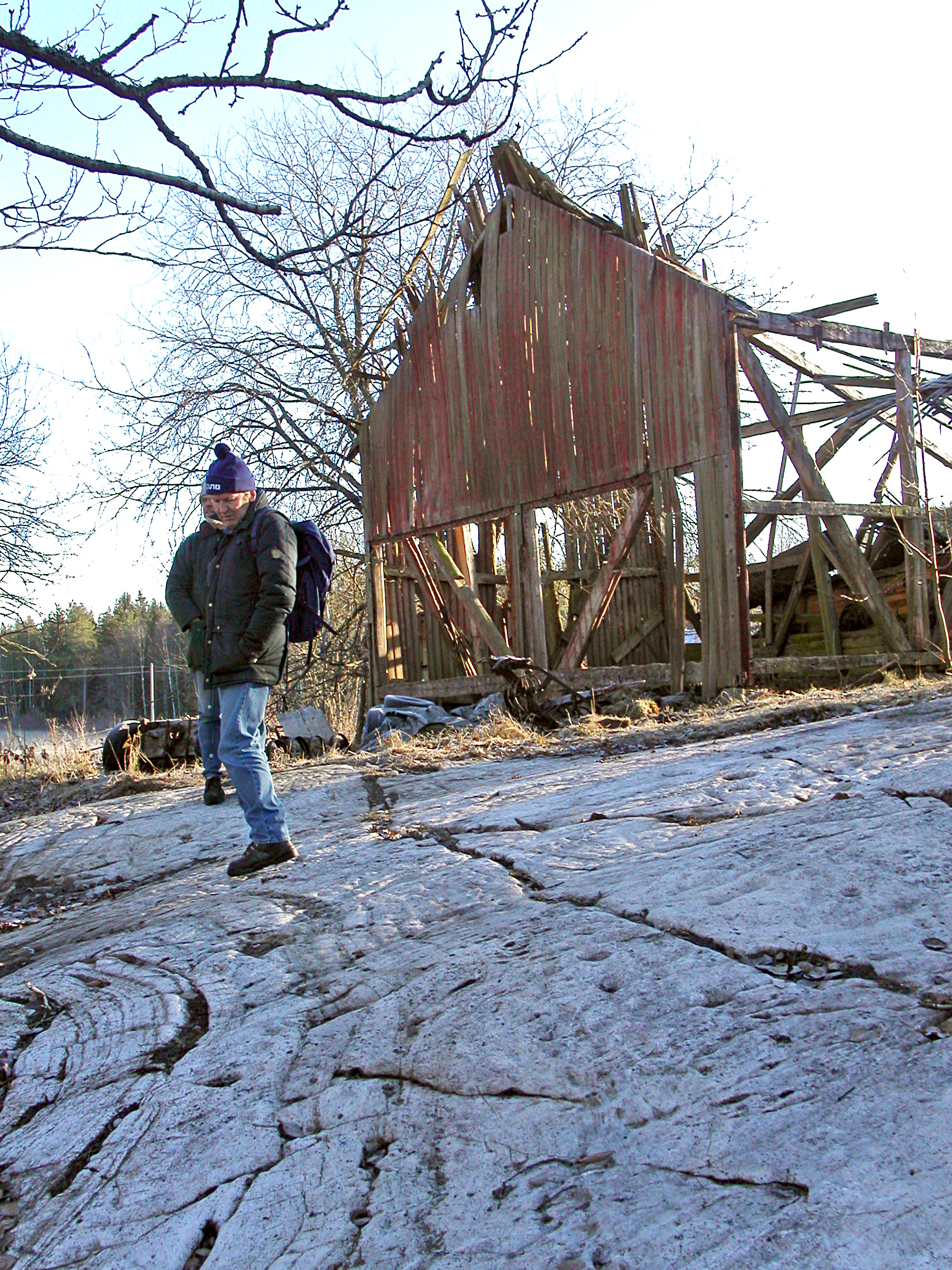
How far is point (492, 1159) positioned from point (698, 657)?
455 inches

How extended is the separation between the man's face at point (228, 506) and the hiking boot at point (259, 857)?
153cm

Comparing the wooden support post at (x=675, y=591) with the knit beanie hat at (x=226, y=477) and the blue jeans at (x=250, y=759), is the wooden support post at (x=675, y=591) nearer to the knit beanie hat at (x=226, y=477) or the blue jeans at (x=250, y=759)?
the knit beanie hat at (x=226, y=477)

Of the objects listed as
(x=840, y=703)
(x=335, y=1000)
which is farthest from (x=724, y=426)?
(x=335, y=1000)

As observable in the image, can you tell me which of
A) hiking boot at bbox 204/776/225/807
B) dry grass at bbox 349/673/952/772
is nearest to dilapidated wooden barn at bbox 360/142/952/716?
dry grass at bbox 349/673/952/772

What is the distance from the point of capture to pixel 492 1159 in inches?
81.7

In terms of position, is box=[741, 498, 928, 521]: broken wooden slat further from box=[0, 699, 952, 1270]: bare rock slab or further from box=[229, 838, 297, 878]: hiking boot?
box=[229, 838, 297, 878]: hiking boot

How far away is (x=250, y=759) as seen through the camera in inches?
178

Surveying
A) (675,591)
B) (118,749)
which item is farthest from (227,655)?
(675,591)

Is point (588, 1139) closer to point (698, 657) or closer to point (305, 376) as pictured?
point (698, 657)

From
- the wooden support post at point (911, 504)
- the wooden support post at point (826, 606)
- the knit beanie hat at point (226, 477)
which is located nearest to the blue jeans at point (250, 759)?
the knit beanie hat at point (226, 477)

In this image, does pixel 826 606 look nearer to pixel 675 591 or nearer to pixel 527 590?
pixel 675 591

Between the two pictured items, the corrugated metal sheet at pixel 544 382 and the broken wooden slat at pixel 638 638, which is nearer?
the corrugated metal sheet at pixel 544 382

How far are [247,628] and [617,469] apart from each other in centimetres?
641

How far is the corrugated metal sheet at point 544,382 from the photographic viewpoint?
959cm
